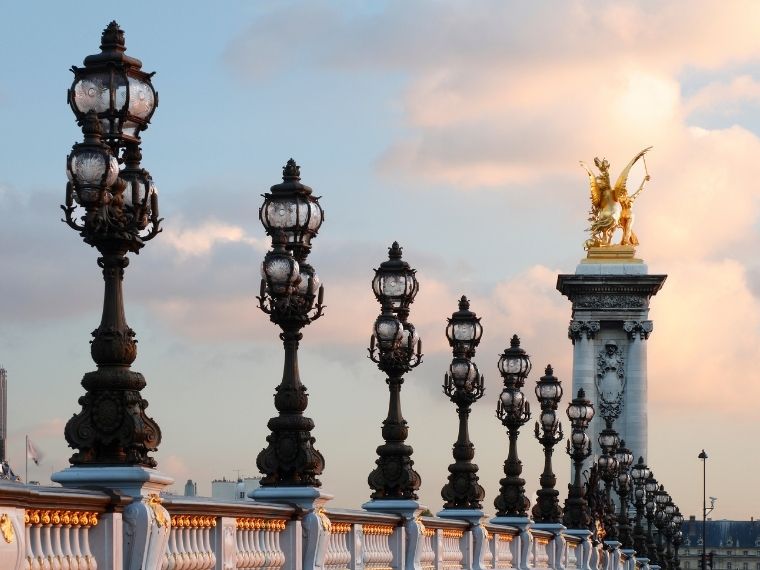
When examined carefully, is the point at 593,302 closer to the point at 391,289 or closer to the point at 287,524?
the point at 391,289

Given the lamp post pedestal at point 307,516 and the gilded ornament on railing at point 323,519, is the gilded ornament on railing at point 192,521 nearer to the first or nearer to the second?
the lamp post pedestal at point 307,516

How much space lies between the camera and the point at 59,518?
1784 centimetres

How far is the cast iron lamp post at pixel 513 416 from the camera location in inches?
1784

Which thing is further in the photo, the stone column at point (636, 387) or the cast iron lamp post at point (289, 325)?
the stone column at point (636, 387)

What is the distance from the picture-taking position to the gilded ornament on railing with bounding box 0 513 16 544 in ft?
51.9

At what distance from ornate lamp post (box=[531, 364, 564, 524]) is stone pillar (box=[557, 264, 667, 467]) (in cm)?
6370

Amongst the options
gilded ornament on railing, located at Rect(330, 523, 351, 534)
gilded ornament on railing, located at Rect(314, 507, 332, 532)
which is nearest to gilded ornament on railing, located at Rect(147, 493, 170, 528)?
gilded ornament on railing, located at Rect(314, 507, 332, 532)

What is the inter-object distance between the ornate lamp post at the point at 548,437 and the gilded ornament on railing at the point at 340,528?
23665 mm

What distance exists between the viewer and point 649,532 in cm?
9606

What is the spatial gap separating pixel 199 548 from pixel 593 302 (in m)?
99.1

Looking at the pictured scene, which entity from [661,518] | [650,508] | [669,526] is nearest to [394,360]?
[650,508]

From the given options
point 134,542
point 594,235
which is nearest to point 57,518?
point 134,542

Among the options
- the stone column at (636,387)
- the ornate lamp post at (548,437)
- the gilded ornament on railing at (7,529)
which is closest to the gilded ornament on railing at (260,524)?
the gilded ornament on railing at (7,529)

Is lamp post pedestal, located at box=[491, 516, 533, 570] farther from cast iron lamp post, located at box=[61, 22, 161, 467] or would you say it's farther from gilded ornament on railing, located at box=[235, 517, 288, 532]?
cast iron lamp post, located at box=[61, 22, 161, 467]
